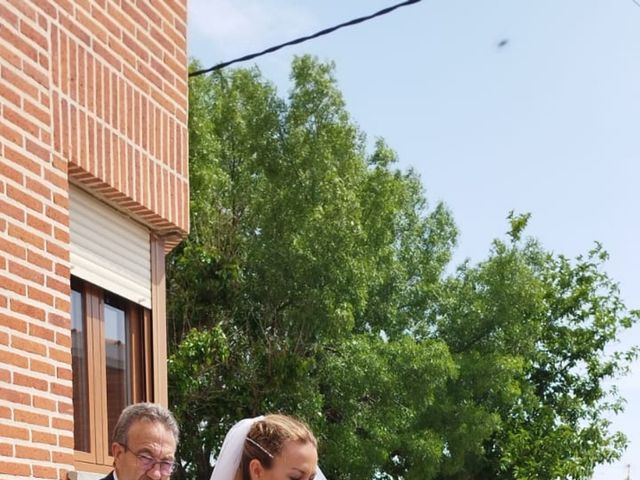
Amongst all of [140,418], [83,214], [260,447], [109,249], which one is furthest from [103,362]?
[260,447]

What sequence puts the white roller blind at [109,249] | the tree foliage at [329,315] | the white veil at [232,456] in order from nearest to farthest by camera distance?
the white veil at [232,456]
the white roller blind at [109,249]
the tree foliage at [329,315]

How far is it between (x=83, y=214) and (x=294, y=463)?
3.15 metres

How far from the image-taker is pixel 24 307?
5910mm

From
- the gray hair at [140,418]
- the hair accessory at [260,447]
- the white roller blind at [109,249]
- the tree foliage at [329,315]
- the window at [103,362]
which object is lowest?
the hair accessory at [260,447]

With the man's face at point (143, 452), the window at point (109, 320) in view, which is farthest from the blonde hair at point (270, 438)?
the window at point (109, 320)

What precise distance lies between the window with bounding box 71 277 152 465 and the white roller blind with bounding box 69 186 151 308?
69 mm

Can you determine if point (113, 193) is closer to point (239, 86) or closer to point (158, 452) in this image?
point (158, 452)

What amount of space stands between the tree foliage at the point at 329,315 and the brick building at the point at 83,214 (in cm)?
1525

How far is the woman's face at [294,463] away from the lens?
13.1 ft

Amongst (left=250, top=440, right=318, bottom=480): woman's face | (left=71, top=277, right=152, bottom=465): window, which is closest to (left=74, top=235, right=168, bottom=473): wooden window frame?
(left=71, top=277, right=152, bottom=465): window

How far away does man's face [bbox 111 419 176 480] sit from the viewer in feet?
16.2

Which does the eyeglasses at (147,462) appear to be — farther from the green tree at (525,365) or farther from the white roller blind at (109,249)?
the green tree at (525,365)

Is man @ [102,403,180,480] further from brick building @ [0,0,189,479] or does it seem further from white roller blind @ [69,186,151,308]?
white roller blind @ [69,186,151,308]

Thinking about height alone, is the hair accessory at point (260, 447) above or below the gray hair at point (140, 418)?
below
